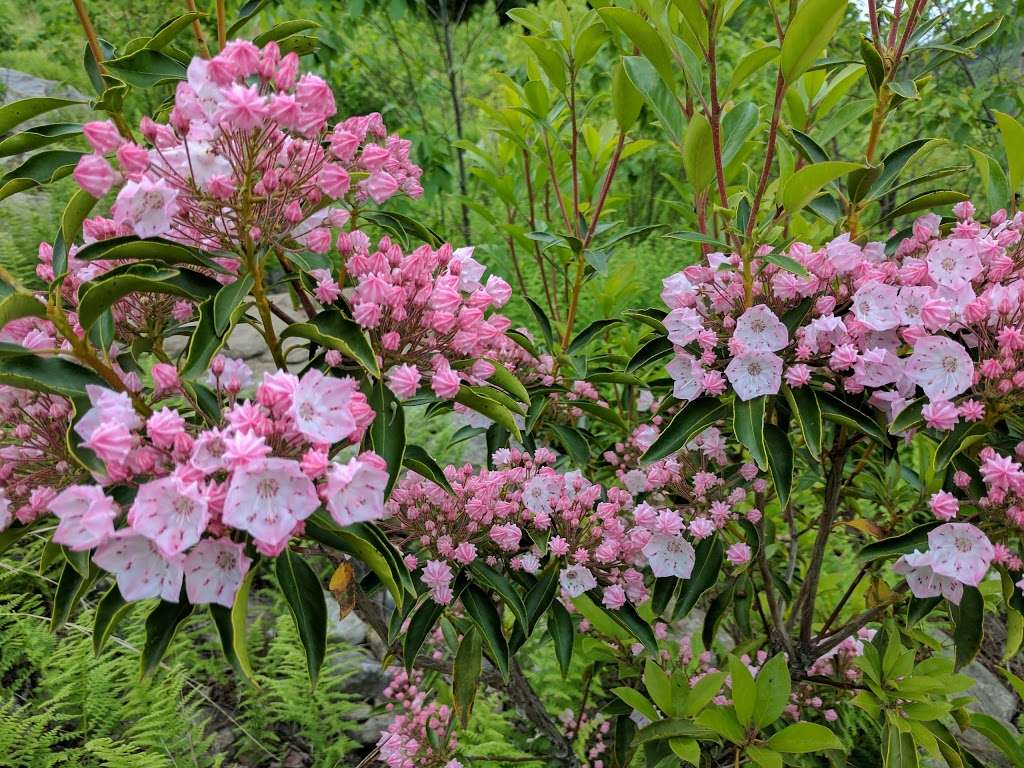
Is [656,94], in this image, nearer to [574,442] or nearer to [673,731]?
[574,442]

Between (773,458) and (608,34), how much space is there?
896 mm

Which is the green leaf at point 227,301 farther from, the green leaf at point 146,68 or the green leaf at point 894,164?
the green leaf at point 894,164

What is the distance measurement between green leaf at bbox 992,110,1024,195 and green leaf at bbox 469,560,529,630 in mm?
1088

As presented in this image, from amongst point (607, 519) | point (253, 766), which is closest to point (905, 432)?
point (607, 519)

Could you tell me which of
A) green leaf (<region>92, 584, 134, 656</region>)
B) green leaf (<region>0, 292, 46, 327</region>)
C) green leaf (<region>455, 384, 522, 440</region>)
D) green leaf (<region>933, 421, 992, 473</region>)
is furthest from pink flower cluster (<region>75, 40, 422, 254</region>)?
green leaf (<region>933, 421, 992, 473</region>)

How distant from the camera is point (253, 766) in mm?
2412

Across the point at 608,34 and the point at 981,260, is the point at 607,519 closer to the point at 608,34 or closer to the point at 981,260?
the point at 981,260

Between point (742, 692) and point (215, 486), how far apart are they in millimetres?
965

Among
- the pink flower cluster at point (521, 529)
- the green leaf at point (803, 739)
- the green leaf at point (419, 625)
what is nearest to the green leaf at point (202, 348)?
the pink flower cluster at point (521, 529)

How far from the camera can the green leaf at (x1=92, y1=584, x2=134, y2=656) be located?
0.83 meters

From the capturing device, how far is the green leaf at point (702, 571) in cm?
135

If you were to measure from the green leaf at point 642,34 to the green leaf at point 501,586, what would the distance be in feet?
2.87

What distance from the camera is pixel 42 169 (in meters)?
0.97

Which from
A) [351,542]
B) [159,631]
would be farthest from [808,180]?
[159,631]
